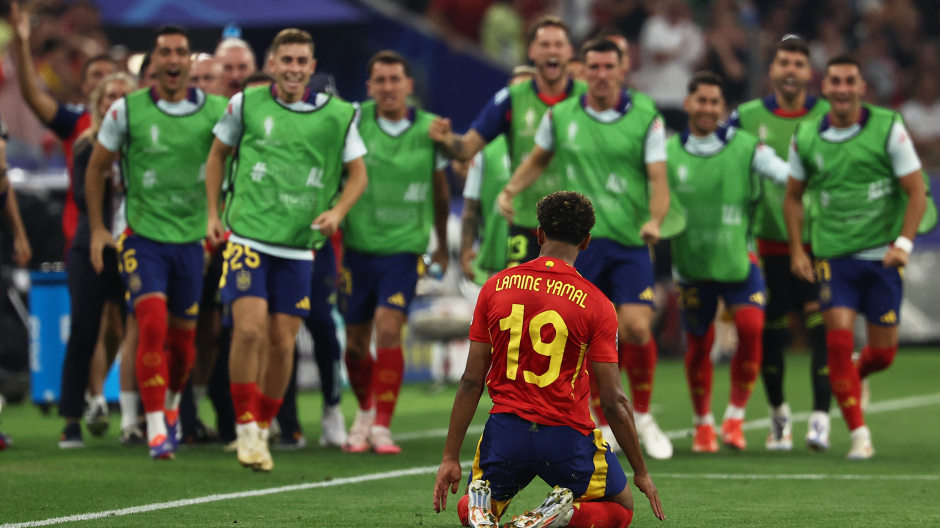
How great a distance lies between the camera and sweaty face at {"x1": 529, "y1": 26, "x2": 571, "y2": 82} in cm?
859

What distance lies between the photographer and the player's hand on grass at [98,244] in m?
7.87

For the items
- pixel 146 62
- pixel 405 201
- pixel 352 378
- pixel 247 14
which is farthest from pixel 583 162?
pixel 247 14

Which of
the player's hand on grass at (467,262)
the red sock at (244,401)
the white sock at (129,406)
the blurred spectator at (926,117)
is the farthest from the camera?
the blurred spectator at (926,117)

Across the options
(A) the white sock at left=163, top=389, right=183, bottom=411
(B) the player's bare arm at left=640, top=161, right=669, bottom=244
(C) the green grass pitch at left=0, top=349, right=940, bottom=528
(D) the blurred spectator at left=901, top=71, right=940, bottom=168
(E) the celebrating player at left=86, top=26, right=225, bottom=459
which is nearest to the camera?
(C) the green grass pitch at left=0, top=349, right=940, bottom=528

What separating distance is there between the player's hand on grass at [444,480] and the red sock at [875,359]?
4.31 metres

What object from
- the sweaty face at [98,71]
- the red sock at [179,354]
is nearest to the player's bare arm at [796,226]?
the red sock at [179,354]

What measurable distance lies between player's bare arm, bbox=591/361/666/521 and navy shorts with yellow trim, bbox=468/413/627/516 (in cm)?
19

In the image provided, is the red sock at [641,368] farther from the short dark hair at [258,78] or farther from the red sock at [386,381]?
the short dark hair at [258,78]

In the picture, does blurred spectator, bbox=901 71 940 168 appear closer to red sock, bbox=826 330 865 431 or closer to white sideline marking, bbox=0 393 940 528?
white sideline marking, bbox=0 393 940 528

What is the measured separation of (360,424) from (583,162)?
230 centimetres

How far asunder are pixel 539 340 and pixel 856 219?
3957 mm

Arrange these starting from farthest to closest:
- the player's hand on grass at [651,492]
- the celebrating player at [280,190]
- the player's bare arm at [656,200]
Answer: the player's bare arm at [656,200]
the celebrating player at [280,190]
the player's hand on grass at [651,492]

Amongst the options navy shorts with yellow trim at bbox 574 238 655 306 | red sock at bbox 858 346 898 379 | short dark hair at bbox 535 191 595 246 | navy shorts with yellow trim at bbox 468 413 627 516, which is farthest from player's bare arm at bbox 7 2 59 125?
red sock at bbox 858 346 898 379

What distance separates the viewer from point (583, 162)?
8.18m
